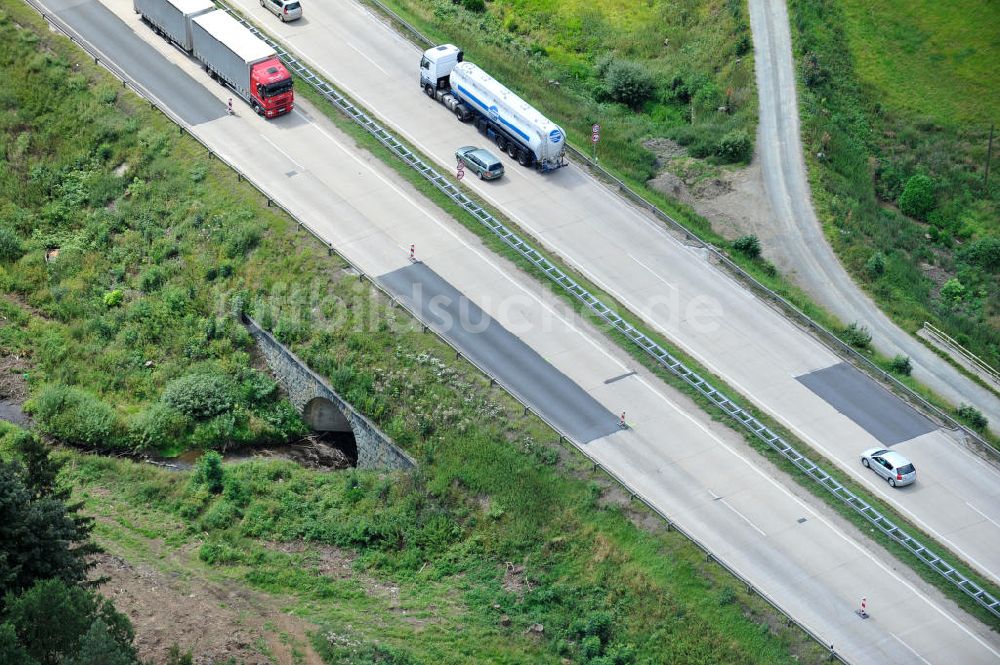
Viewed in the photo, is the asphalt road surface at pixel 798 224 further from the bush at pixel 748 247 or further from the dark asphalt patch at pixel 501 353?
the dark asphalt patch at pixel 501 353

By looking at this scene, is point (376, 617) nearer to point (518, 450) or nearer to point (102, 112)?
point (518, 450)

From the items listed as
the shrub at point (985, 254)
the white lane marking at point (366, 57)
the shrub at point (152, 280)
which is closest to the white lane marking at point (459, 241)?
the white lane marking at point (366, 57)

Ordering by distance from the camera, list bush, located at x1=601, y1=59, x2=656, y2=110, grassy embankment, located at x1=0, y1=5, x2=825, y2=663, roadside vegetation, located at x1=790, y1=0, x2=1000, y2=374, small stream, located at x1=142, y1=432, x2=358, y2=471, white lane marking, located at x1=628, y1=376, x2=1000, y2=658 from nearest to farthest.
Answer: white lane marking, located at x1=628, y1=376, x2=1000, y2=658
grassy embankment, located at x1=0, y1=5, x2=825, y2=663
small stream, located at x1=142, y1=432, x2=358, y2=471
roadside vegetation, located at x1=790, y1=0, x2=1000, y2=374
bush, located at x1=601, y1=59, x2=656, y2=110

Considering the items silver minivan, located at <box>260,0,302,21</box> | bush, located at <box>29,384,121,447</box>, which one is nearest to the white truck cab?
silver minivan, located at <box>260,0,302,21</box>

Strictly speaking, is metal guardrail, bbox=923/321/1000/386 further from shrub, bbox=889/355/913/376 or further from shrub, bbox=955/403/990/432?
shrub, bbox=955/403/990/432

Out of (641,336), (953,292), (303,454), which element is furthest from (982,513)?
(303,454)

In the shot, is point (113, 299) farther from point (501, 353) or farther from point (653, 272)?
point (653, 272)

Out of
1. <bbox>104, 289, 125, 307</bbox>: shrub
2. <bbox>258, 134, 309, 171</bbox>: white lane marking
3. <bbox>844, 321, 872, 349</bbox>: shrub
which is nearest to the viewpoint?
<bbox>844, 321, 872, 349</bbox>: shrub
